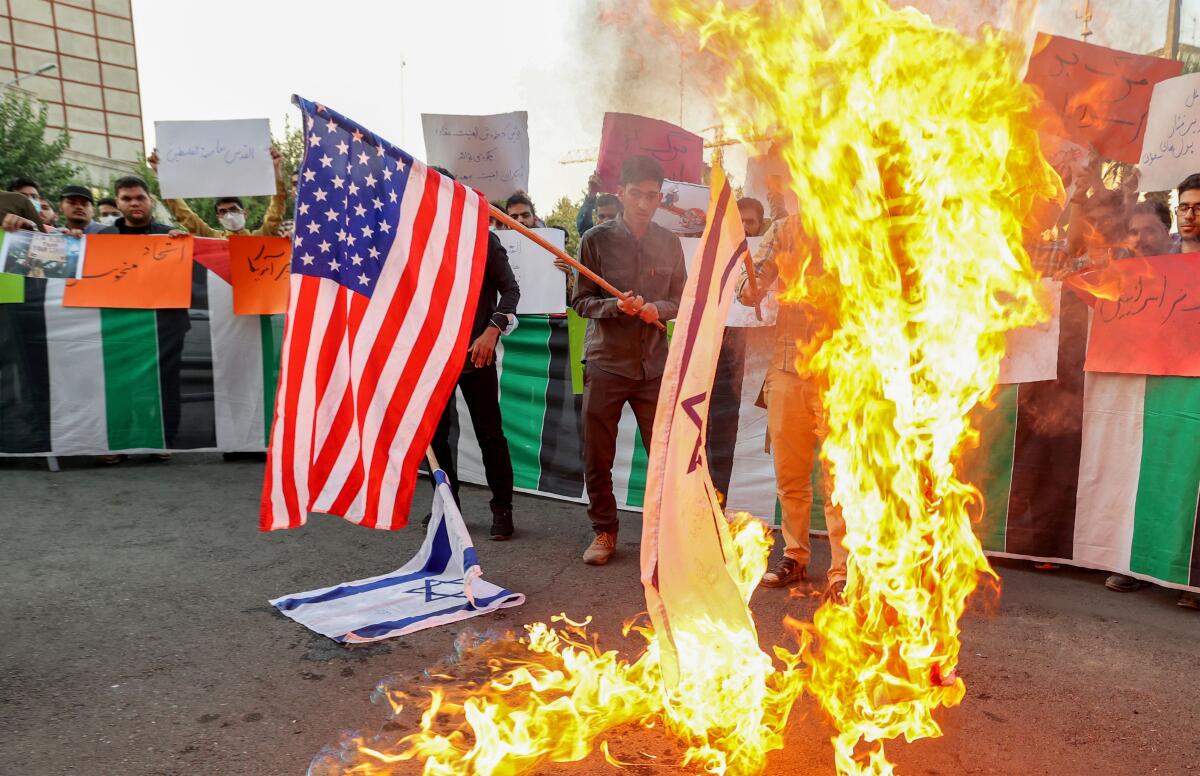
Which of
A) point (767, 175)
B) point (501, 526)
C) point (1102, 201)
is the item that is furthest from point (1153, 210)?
point (501, 526)

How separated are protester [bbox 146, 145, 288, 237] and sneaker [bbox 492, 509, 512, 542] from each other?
3.56m

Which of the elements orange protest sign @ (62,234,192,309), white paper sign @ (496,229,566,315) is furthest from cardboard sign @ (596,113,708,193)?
orange protest sign @ (62,234,192,309)

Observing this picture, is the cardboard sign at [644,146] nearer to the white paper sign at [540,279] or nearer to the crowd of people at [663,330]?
the crowd of people at [663,330]

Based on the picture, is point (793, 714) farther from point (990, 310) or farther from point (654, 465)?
point (990, 310)

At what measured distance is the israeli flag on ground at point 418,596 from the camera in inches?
145

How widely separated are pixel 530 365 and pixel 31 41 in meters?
38.0

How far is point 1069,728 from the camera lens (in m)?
2.78

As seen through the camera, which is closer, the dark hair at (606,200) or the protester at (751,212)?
the protester at (751,212)

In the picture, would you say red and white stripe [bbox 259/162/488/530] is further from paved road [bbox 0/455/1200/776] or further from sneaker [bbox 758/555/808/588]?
sneaker [bbox 758/555/808/588]

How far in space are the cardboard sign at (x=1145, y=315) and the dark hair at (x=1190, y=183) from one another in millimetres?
543

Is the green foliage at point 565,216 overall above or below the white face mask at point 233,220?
above

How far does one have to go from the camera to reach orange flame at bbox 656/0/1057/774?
94.9 inches

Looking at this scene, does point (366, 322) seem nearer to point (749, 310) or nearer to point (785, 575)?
point (785, 575)

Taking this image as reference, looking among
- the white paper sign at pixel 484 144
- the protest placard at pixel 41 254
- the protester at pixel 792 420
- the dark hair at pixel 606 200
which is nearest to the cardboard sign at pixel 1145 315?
the protester at pixel 792 420
